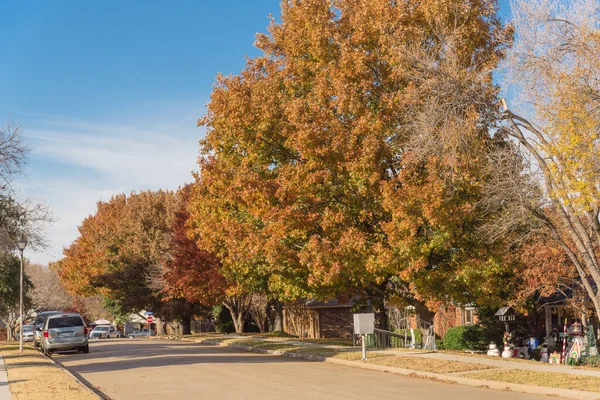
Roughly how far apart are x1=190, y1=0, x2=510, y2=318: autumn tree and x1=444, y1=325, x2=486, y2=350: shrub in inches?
289

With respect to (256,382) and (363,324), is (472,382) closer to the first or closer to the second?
(256,382)

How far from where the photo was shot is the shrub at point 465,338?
3061 cm

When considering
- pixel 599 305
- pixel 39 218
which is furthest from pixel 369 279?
pixel 39 218

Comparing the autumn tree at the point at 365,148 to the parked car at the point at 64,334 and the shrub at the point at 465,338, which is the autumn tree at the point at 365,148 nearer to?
the shrub at the point at 465,338

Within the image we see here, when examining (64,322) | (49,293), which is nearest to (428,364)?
(64,322)

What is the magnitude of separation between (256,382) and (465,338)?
1661 cm

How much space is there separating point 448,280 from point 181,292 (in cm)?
2273

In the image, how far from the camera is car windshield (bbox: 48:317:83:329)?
31453 mm

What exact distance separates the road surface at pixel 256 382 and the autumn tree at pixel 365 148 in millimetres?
3461

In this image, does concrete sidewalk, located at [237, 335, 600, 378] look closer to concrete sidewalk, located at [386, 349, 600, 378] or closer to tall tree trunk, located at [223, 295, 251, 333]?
concrete sidewalk, located at [386, 349, 600, 378]

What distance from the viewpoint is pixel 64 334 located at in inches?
1227

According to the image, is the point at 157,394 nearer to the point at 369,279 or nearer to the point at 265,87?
the point at 369,279

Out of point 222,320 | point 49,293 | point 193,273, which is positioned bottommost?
point 222,320

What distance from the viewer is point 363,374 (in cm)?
1883
